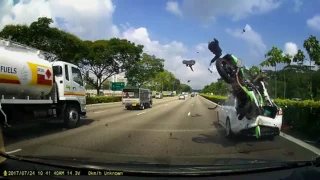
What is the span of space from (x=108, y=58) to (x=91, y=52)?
2.76 meters

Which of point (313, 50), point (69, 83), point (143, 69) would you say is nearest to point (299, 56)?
point (313, 50)

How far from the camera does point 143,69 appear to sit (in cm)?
4834

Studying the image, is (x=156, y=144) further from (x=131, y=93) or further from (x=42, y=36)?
(x=131, y=93)

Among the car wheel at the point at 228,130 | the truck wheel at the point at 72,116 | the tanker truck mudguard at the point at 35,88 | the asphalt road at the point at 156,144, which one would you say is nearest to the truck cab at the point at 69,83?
the tanker truck mudguard at the point at 35,88

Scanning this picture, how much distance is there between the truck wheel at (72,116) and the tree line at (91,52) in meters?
2.07

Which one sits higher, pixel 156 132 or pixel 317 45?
pixel 317 45

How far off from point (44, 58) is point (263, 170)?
9.76m

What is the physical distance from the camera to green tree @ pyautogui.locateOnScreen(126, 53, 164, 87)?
45.6m

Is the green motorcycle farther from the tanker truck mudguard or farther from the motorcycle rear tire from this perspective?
the tanker truck mudguard

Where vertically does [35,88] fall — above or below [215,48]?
below

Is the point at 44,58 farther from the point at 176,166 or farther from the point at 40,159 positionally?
the point at 176,166

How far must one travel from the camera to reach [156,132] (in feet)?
31.6

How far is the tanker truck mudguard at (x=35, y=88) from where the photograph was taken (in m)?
9.73

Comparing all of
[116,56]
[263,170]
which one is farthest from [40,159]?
[116,56]
